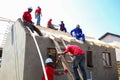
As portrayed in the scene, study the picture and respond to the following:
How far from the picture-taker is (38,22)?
555 inches

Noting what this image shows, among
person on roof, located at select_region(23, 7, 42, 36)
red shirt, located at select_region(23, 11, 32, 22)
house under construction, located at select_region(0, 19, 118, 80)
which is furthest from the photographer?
red shirt, located at select_region(23, 11, 32, 22)

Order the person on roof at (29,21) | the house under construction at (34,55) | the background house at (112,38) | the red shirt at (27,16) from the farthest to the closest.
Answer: the background house at (112,38) → the red shirt at (27,16) → the person on roof at (29,21) → the house under construction at (34,55)

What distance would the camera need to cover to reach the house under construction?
7840 millimetres

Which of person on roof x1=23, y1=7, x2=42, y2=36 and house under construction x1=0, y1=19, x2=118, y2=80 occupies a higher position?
person on roof x1=23, y1=7, x2=42, y2=36

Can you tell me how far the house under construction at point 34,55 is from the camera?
784cm

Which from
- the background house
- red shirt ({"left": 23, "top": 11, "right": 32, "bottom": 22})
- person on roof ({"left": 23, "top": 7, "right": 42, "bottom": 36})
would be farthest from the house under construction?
the background house

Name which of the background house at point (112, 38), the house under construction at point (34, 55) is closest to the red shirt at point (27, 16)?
the house under construction at point (34, 55)

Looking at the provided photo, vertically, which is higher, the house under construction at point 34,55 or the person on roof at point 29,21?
the person on roof at point 29,21

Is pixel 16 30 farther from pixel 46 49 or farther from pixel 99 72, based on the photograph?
pixel 99 72

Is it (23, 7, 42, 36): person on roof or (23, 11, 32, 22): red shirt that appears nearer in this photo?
(23, 7, 42, 36): person on roof

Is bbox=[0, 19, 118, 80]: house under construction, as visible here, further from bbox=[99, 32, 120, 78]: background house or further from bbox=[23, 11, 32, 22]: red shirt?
bbox=[99, 32, 120, 78]: background house

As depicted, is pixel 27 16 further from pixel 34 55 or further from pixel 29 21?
pixel 34 55

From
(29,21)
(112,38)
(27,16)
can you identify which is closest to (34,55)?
(29,21)

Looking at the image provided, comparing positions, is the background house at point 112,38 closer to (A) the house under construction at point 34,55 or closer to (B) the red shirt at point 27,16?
(A) the house under construction at point 34,55
